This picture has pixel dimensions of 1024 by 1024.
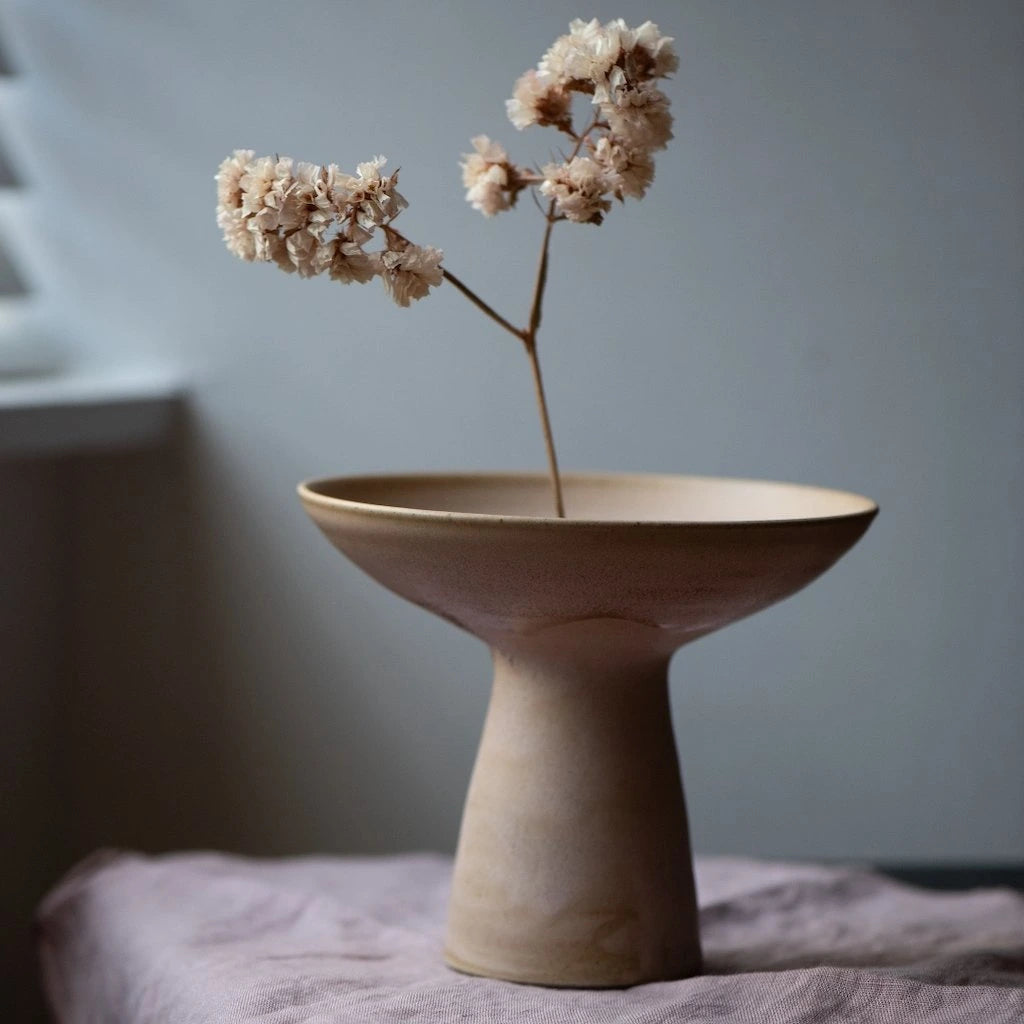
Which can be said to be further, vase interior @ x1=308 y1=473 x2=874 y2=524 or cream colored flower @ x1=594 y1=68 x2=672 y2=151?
vase interior @ x1=308 y1=473 x2=874 y2=524

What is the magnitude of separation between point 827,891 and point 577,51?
2.04 ft

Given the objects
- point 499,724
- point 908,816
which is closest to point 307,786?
point 908,816

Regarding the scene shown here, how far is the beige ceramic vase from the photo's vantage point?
0.70 meters

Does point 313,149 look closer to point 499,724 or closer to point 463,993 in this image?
point 499,724

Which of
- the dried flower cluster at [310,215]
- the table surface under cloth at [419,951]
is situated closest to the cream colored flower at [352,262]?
the dried flower cluster at [310,215]

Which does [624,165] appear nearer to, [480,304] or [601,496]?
[480,304]

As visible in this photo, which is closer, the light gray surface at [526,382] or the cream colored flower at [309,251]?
the cream colored flower at [309,251]

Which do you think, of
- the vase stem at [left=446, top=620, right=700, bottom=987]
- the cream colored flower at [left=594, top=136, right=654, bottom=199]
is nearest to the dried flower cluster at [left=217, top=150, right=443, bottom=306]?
the cream colored flower at [left=594, top=136, right=654, bottom=199]

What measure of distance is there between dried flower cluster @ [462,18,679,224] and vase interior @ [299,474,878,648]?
0.17m

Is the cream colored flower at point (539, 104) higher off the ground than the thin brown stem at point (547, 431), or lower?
higher

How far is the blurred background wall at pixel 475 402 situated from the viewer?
1525 millimetres

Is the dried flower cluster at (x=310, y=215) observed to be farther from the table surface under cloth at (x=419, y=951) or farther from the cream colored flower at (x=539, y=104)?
the table surface under cloth at (x=419, y=951)

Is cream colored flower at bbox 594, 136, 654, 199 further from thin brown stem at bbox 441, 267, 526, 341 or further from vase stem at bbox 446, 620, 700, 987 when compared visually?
vase stem at bbox 446, 620, 700, 987

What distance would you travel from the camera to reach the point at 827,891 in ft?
3.38
